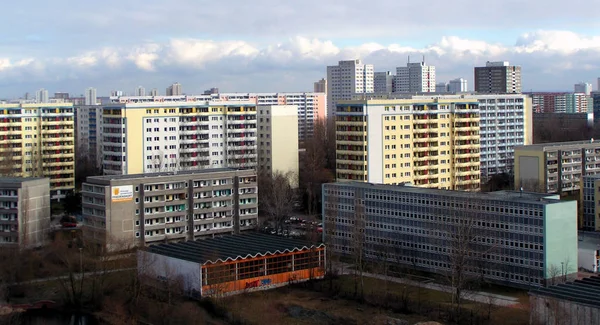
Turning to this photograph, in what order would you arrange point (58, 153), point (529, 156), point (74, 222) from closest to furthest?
point (74, 222) → point (529, 156) → point (58, 153)

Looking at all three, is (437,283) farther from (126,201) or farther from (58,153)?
(58,153)

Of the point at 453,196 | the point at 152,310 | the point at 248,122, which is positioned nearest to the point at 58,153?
the point at 248,122

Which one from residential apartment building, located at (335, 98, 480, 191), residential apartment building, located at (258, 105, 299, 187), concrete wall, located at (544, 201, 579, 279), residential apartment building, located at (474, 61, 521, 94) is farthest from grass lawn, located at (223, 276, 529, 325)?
residential apartment building, located at (474, 61, 521, 94)

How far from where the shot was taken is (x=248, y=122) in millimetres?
34469

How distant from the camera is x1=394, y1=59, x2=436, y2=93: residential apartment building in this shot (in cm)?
7131

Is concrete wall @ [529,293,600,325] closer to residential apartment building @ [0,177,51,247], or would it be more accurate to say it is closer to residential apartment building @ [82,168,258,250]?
residential apartment building @ [82,168,258,250]

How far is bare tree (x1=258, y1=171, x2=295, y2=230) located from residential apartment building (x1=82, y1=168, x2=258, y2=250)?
0.90 meters

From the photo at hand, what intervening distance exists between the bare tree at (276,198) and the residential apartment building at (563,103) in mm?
45581

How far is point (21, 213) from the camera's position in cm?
2445

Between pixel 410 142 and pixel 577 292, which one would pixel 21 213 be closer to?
pixel 410 142

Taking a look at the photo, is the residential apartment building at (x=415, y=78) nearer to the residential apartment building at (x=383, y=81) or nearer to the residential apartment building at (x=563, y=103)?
the residential apartment building at (x=383, y=81)

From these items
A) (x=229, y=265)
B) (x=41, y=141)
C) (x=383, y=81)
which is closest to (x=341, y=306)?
(x=229, y=265)

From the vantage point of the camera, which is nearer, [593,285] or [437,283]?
[593,285]

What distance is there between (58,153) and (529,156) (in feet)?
65.1
